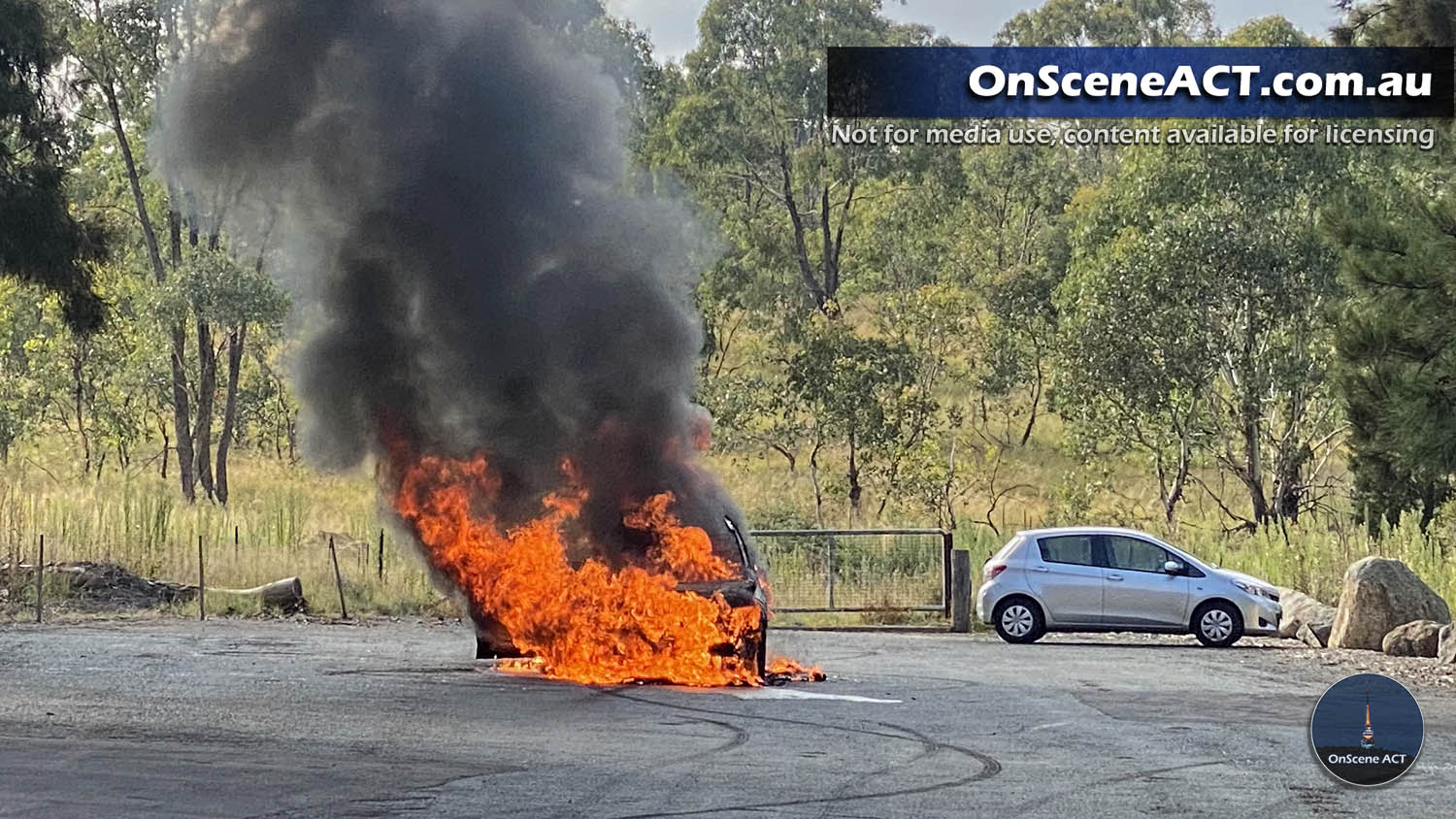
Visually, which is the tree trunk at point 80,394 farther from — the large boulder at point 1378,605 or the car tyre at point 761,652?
the car tyre at point 761,652

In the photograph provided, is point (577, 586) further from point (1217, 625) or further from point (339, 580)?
point (339, 580)

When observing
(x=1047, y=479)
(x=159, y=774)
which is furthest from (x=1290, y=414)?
(x=159, y=774)

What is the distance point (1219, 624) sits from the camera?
22984 mm

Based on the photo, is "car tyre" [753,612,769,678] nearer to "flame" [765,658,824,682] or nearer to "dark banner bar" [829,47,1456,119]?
"flame" [765,658,824,682]

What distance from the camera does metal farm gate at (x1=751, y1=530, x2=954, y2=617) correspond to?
86.9ft

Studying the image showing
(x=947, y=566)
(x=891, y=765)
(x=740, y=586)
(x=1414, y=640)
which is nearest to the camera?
(x=891, y=765)

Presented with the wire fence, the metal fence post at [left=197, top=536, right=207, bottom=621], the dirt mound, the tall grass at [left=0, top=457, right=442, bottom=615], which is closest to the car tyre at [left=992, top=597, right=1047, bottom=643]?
the wire fence

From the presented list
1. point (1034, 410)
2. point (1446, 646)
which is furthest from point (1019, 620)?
point (1034, 410)

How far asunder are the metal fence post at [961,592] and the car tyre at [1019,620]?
1.87 m

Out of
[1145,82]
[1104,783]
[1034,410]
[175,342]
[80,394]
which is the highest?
[1145,82]

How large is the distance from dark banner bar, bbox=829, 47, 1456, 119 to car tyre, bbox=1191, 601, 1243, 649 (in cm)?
746

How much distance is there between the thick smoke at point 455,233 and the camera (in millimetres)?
17641

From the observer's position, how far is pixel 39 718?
45.2 ft

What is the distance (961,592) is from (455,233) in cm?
1029
